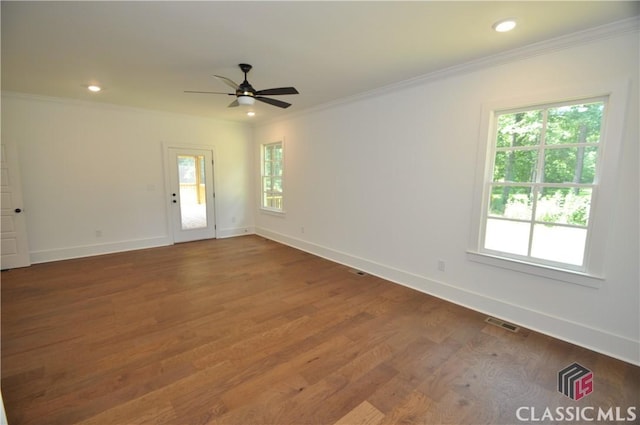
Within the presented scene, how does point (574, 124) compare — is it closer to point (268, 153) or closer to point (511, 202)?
point (511, 202)

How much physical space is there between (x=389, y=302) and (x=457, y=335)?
0.83 m

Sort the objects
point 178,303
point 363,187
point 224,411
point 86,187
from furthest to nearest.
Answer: point 86,187 → point 363,187 → point 178,303 → point 224,411

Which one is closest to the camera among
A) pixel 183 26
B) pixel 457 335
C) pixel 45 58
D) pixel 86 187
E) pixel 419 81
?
pixel 183 26

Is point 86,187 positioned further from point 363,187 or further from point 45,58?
point 363,187

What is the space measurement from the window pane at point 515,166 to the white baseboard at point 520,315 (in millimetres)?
1283

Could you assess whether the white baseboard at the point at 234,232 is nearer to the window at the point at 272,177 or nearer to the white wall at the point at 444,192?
the window at the point at 272,177

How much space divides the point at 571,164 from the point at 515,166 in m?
0.43

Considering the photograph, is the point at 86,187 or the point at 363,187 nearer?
the point at 363,187

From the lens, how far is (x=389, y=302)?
3342mm

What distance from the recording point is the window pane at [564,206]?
2508mm

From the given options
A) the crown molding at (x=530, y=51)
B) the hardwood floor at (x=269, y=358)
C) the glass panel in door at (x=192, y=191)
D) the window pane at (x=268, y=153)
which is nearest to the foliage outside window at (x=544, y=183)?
the crown molding at (x=530, y=51)

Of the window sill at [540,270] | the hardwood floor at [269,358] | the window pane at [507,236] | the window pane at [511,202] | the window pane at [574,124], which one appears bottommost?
the hardwood floor at [269,358]

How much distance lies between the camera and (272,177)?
6.41 metres

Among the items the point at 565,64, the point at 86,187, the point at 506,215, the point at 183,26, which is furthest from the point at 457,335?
the point at 86,187
